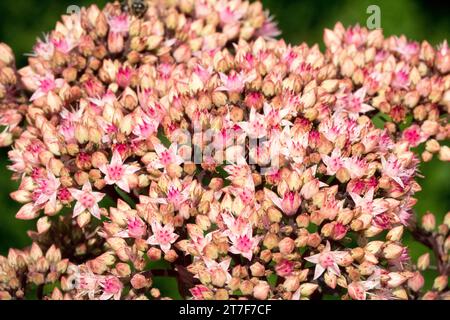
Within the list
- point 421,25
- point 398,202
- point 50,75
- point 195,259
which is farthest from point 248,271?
point 421,25

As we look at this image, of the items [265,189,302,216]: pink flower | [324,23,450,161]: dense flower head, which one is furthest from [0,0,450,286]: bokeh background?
[265,189,302,216]: pink flower

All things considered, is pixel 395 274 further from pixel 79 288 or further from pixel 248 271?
pixel 79 288

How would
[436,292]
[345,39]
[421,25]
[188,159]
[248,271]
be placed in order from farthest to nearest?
[421,25] → [345,39] → [436,292] → [188,159] → [248,271]

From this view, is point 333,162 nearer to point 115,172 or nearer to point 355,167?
point 355,167

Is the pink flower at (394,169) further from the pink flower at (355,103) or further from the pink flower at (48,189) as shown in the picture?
the pink flower at (48,189)

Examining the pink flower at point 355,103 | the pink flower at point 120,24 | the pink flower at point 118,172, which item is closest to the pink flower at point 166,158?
the pink flower at point 118,172

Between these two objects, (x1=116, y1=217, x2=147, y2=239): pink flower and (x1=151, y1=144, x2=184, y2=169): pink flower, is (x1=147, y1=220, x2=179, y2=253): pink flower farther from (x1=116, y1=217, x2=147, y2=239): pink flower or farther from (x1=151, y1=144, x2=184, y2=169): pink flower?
(x1=151, y1=144, x2=184, y2=169): pink flower

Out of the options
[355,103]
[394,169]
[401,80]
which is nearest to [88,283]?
[394,169]
